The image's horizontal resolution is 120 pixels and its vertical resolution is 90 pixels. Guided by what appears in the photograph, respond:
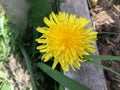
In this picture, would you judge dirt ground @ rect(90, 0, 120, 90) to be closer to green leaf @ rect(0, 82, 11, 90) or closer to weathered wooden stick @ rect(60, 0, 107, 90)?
weathered wooden stick @ rect(60, 0, 107, 90)

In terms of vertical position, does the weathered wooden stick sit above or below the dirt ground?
below

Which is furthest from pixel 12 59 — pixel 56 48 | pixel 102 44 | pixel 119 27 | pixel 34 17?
pixel 119 27

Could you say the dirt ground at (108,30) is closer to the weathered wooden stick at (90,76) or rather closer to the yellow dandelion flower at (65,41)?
the weathered wooden stick at (90,76)

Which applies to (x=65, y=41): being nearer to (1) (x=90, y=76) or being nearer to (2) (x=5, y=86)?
(1) (x=90, y=76)

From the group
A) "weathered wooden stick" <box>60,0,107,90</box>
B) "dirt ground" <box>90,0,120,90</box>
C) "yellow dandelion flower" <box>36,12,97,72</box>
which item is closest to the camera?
"yellow dandelion flower" <box>36,12,97,72</box>

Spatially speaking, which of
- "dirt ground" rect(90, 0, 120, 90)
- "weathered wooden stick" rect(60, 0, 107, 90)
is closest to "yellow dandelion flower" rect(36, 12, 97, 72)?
→ "weathered wooden stick" rect(60, 0, 107, 90)
